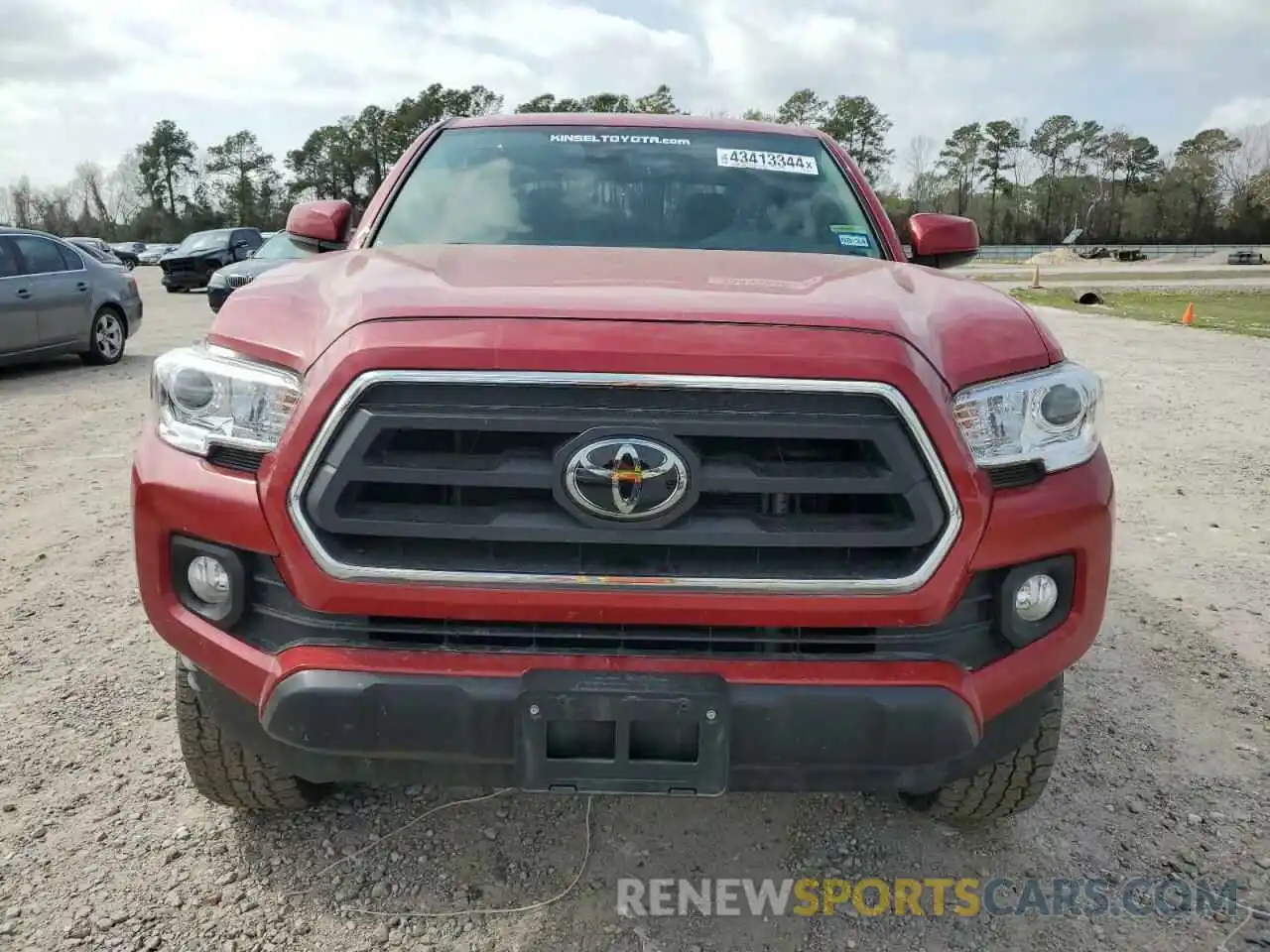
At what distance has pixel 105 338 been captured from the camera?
1106 centimetres

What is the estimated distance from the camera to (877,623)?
193cm

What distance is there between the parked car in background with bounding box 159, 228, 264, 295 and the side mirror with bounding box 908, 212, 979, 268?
24025mm

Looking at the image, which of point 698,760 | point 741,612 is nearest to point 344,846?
point 698,760

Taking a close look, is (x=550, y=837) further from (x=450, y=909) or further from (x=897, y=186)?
(x=897, y=186)

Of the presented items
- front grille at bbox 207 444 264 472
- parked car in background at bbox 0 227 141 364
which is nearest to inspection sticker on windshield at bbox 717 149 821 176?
front grille at bbox 207 444 264 472

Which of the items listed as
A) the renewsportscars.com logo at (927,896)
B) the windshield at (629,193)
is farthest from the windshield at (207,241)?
the renewsportscars.com logo at (927,896)

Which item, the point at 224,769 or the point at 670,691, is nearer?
the point at 670,691

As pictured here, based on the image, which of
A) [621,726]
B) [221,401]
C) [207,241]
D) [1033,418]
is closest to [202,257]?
[207,241]

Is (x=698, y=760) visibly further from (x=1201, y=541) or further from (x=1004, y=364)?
(x=1201, y=541)

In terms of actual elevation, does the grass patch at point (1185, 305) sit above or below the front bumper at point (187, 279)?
below

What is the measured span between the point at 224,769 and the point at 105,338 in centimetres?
1024

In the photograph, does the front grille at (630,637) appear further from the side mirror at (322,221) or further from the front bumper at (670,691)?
the side mirror at (322,221)

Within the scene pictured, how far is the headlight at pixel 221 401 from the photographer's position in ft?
6.48

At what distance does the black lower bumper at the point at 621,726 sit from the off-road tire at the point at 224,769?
0.50m
